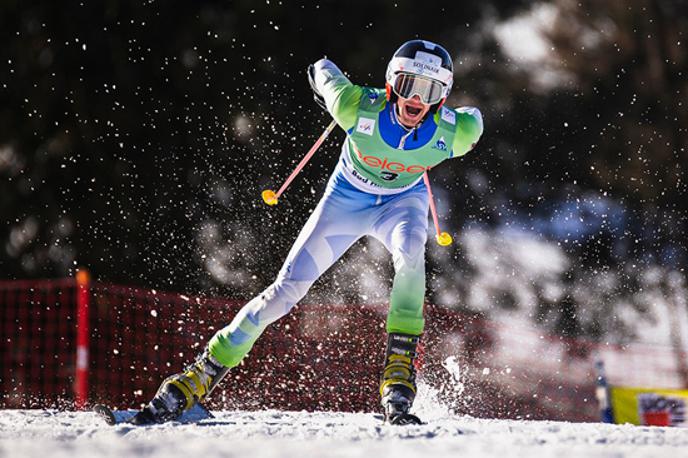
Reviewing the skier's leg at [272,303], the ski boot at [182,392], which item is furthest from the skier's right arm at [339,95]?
the ski boot at [182,392]

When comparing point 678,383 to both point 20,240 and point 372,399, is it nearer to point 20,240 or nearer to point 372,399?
point 372,399

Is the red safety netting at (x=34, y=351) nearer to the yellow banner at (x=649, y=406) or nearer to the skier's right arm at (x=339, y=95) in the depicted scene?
the yellow banner at (x=649, y=406)

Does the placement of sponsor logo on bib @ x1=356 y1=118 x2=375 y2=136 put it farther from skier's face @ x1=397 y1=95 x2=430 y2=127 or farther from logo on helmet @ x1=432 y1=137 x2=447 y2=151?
logo on helmet @ x1=432 y1=137 x2=447 y2=151

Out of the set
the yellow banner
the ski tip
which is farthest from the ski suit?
the yellow banner

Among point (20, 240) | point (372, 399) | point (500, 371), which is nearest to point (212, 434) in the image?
point (372, 399)

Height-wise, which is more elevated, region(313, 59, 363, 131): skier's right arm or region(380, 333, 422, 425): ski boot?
region(313, 59, 363, 131): skier's right arm

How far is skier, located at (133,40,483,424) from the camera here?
13.5ft

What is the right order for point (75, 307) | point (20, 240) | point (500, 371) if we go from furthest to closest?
point (20, 240) < point (75, 307) < point (500, 371)

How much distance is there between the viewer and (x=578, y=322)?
57.2ft

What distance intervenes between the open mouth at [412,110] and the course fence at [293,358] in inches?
151

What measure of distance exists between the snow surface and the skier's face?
1.31m

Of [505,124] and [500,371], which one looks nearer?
[500,371]

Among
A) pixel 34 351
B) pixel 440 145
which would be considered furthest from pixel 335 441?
pixel 34 351

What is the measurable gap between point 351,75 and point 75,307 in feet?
19.0
